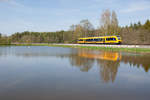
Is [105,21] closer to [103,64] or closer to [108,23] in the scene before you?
[108,23]

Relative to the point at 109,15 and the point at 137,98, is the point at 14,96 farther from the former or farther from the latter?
the point at 109,15

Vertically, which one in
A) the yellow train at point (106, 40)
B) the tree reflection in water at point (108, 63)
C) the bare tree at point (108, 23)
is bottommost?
the tree reflection in water at point (108, 63)

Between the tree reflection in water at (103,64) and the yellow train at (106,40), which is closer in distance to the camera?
the tree reflection in water at (103,64)

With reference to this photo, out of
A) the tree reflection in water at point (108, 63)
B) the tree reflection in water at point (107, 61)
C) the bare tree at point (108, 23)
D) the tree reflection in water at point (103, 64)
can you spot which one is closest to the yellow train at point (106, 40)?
the bare tree at point (108, 23)

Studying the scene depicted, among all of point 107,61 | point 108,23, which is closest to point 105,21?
point 108,23

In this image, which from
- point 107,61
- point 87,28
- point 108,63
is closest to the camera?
point 108,63

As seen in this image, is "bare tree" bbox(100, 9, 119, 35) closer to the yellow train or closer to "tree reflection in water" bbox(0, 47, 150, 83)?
the yellow train

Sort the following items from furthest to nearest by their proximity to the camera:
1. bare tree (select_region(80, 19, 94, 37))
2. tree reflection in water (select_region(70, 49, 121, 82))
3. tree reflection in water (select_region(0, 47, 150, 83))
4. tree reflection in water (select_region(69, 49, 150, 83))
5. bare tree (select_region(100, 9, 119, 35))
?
bare tree (select_region(80, 19, 94, 37))
bare tree (select_region(100, 9, 119, 35))
tree reflection in water (select_region(0, 47, 150, 83))
tree reflection in water (select_region(69, 49, 150, 83))
tree reflection in water (select_region(70, 49, 121, 82))

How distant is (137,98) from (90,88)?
2.61 meters

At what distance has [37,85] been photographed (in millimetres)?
9352

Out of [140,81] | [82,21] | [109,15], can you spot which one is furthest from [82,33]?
[140,81]

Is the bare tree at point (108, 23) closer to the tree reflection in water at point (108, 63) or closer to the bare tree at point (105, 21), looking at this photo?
the bare tree at point (105, 21)

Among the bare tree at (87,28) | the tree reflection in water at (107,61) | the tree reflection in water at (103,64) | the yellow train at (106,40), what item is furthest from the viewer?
the bare tree at (87,28)

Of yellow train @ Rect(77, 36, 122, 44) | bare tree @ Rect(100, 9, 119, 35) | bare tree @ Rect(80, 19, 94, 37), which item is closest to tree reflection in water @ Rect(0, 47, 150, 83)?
yellow train @ Rect(77, 36, 122, 44)
